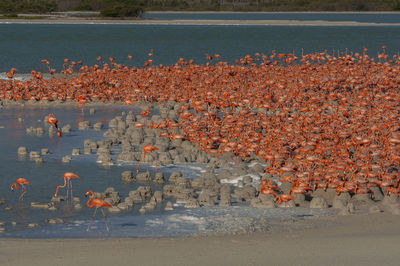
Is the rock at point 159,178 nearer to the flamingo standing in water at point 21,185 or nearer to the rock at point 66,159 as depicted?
the flamingo standing in water at point 21,185

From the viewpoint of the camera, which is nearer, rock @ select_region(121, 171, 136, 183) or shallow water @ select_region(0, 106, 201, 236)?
shallow water @ select_region(0, 106, 201, 236)

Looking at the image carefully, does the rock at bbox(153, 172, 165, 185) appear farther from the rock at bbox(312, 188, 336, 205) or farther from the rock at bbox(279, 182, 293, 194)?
the rock at bbox(312, 188, 336, 205)

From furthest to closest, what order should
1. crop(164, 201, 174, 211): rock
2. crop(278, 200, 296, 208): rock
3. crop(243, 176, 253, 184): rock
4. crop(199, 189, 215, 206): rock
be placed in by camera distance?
crop(243, 176, 253, 184): rock
crop(199, 189, 215, 206): rock
crop(278, 200, 296, 208): rock
crop(164, 201, 174, 211): rock

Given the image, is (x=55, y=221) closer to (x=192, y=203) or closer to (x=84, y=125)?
(x=192, y=203)

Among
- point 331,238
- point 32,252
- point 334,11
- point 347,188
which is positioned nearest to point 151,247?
point 32,252

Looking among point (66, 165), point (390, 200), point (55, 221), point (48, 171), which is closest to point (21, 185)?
point (48, 171)

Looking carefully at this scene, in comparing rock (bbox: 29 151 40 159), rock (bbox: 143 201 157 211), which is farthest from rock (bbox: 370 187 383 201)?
rock (bbox: 29 151 40 159)

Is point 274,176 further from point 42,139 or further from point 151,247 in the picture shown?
point 42,139
